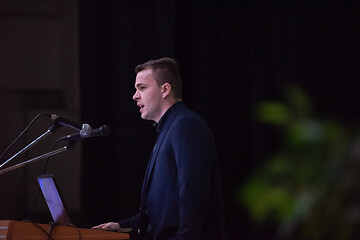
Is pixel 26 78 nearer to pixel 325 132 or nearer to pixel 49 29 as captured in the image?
pixel 49 29

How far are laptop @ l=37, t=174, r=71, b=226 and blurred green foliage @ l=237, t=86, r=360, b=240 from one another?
1796 mm

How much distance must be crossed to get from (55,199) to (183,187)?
509 millimetres

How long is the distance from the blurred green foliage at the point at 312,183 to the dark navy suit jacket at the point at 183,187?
1.91 meters

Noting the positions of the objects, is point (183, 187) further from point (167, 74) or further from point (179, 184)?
point (167, 74)

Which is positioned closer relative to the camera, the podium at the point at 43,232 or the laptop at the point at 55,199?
the podium at the point at 43,232

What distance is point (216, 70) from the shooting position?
4.30 m

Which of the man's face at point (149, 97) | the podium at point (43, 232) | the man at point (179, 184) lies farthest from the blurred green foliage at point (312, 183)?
the man's face at point (149, 97)

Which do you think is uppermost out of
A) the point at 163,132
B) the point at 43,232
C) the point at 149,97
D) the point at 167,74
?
the point at 167,74

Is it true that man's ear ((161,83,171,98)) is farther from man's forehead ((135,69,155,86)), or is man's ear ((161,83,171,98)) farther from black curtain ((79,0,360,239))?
black curtain ((79,0,360,239))

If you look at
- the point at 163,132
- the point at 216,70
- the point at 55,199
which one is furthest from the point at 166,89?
the point at 216,70

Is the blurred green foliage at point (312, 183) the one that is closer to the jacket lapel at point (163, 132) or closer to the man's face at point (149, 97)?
the jacket lapel at point (163, 132)

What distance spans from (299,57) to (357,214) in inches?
159

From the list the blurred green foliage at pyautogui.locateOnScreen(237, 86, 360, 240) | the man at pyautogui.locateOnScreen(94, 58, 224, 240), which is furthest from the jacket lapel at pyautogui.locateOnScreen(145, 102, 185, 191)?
the blurred green foliage at pyautogui.locateOnScreen(237, 86, 360, 240)

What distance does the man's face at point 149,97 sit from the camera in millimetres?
2734
